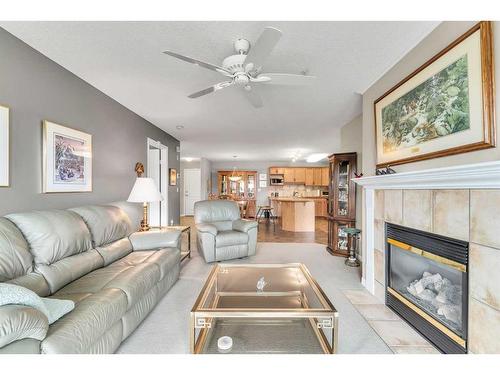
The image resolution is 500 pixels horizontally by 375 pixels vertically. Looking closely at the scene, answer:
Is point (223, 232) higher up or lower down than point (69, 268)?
lower down

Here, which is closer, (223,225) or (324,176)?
(223,225)

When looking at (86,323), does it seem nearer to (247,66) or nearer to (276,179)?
(247,66)

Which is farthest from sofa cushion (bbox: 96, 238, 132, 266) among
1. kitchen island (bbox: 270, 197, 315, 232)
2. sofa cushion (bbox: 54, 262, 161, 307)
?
kitchen island (bbox: 270, 197, 315, 232)

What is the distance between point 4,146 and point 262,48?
2011mm

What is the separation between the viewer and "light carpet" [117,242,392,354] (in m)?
1.56

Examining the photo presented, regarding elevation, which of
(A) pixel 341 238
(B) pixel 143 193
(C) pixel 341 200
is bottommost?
(A) pixel 341 238

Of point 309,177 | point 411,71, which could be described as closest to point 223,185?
point 309,177

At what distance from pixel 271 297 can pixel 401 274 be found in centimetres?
124

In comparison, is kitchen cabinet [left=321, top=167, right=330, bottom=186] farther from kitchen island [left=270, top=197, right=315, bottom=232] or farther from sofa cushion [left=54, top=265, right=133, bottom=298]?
sofa cushion [left=54, top=265, right=133, bottom=298]

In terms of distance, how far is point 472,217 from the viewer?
1299 millimetres

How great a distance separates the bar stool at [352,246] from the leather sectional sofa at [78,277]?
2526 millimetres

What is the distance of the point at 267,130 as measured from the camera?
4422 mm

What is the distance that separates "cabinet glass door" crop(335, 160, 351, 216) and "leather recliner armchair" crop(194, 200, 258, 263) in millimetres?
1536

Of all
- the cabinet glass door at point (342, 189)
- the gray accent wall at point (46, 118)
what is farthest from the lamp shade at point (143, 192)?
the cabinet glass door at point (342, 189)
